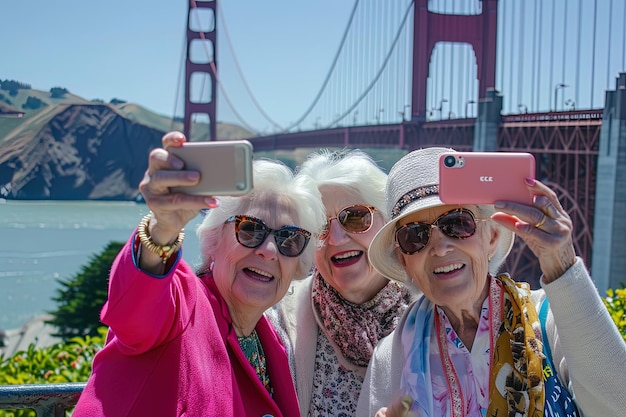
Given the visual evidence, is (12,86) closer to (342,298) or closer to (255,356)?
(342,298)

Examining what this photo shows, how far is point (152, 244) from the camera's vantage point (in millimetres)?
1284

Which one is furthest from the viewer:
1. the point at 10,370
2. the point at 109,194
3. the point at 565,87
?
the point at 109,194

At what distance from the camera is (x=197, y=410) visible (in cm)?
139

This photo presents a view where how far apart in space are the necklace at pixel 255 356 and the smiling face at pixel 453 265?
41cm

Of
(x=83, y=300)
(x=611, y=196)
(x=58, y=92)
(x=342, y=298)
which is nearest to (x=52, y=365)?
(x=58, y=92)

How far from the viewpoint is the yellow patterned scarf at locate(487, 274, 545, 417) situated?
140cm

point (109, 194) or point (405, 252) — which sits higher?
point (405, 252)

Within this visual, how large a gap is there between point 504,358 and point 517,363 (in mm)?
40

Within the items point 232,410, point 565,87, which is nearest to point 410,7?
point 565,87

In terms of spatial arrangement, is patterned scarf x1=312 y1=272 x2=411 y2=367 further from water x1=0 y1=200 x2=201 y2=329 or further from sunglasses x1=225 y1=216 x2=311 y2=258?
water x1=0 y1=200 x2=201 y2=329

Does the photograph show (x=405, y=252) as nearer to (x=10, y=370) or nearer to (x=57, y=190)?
(x=10, y=370)

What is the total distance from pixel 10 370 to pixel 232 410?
2149mm

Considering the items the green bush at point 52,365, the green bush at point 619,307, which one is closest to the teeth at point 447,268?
the green bush at point 619,307

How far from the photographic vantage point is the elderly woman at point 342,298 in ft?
6.11
